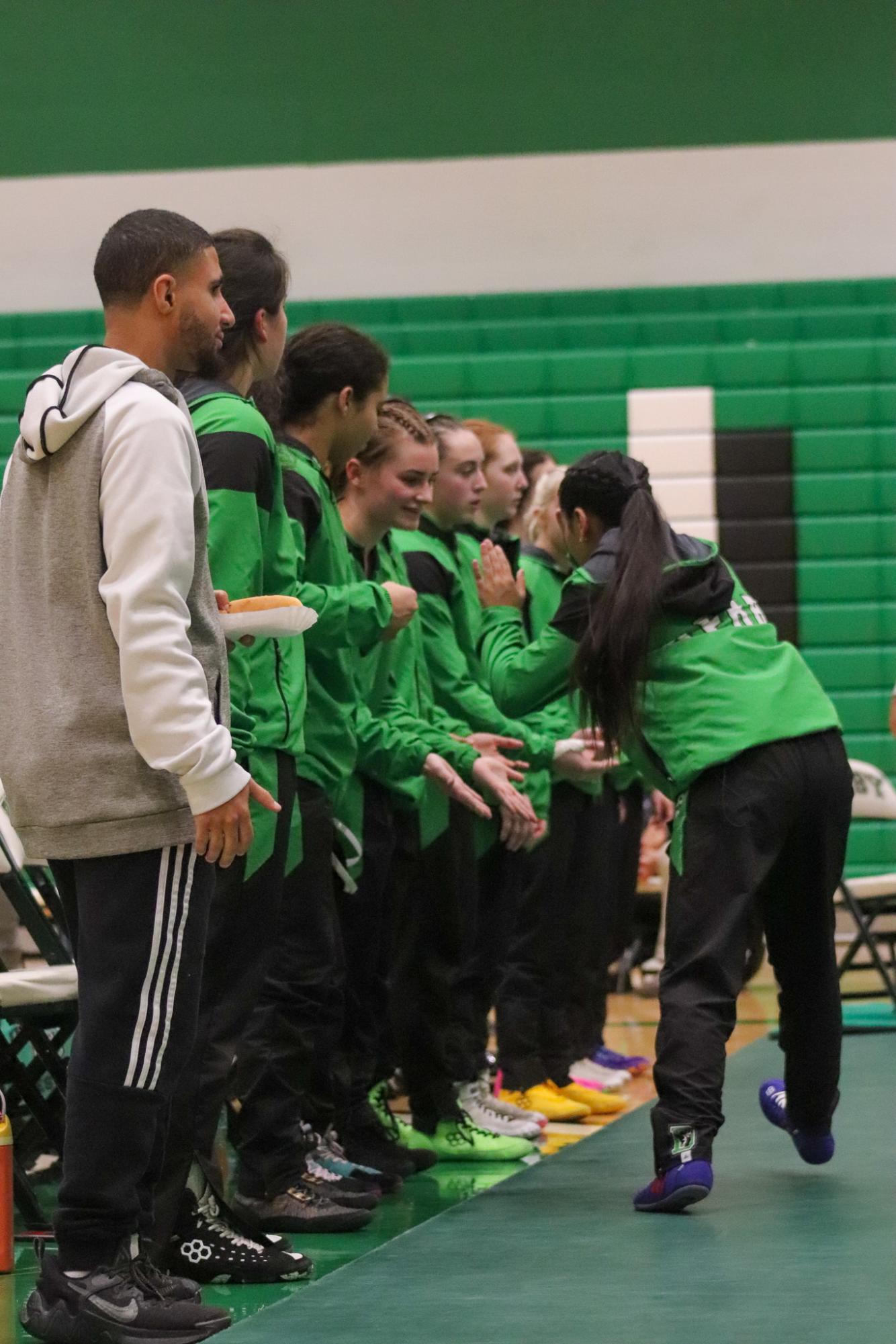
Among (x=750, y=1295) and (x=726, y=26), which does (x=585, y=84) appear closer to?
(x=726, y=26)

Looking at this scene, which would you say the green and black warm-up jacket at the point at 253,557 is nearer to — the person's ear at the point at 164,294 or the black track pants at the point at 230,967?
the black track pants at the point at 230,967

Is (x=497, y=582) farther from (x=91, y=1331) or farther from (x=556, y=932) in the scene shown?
(x=91, y=1331)

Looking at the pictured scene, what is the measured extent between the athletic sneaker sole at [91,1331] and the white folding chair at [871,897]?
3.16 meters

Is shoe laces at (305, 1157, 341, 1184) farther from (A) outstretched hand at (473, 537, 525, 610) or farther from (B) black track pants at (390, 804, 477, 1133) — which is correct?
(A) outstretched hand at (473, 537, 525, 610)

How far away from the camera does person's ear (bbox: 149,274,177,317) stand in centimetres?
230

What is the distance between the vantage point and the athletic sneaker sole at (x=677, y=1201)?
2.93m

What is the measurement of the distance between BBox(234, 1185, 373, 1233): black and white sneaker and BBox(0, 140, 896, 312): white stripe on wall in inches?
217

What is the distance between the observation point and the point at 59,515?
215 centimetres

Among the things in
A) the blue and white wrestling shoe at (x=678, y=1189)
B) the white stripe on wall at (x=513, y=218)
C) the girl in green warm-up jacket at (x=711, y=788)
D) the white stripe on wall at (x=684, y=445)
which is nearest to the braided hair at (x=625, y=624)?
the girl in green warm-up jacket at (x=711, y=788)

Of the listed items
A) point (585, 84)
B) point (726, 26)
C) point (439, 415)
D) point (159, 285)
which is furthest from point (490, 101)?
point (159, 285)

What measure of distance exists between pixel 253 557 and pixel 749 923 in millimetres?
1107

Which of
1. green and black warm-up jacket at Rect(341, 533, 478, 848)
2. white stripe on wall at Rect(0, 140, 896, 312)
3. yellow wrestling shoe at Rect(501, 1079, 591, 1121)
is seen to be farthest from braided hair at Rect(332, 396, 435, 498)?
white stripe on wall at Rect(0, 140, 896, 312)

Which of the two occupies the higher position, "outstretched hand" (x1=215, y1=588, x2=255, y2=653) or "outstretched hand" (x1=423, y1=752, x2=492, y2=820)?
"outstretched hand" (x1=215, y1=588, x2=255, y2=653)

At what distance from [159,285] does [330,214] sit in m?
5.78
